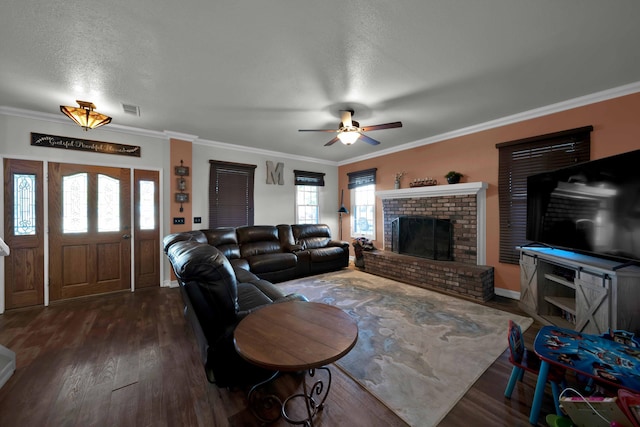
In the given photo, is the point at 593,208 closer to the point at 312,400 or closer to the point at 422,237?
the point at 422,237

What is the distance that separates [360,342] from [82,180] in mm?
4647

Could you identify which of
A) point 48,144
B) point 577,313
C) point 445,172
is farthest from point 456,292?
point 48,144

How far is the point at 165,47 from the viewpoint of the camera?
1.98 m

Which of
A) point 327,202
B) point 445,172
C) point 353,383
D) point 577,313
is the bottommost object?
point 353,383

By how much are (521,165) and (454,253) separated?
1.69 m

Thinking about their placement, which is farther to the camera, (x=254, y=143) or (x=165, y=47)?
(x=254, y=143)

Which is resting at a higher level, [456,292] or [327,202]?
[327,202]

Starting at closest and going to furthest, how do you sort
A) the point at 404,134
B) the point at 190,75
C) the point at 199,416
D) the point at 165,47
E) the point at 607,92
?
the point at 199,416 → the point at 165,47 → the point at 190,75 → the point at 607,92 → the point at 404,134

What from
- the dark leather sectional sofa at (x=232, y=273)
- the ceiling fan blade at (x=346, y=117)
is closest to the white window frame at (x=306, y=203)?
the dark leather sectional sofa at (x=232, y=273)

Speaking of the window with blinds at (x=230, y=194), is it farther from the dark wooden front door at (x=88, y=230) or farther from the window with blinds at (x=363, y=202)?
the window with blinds at (x=363, y=202)

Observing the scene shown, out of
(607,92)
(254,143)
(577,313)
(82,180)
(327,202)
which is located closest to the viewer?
(577,313)

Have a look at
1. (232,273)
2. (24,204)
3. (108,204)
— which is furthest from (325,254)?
(24,204)

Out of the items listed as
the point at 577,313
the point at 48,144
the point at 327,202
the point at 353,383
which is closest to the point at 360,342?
the point at 353,383

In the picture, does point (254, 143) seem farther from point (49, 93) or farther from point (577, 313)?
point (577, 313)
